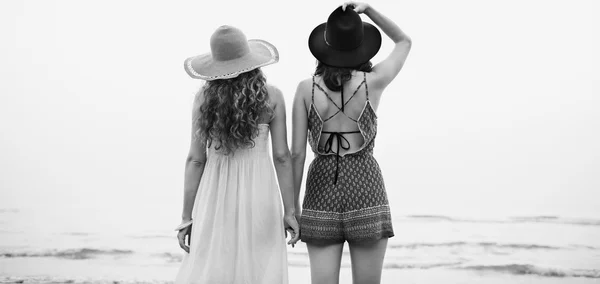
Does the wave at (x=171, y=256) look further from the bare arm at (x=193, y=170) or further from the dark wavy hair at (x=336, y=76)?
the dark wavy hair at (x=336, y=76)

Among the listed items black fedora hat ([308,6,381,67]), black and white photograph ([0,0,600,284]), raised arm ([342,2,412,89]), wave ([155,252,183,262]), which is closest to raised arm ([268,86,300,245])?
black fedora hat ([308,6,381,67])

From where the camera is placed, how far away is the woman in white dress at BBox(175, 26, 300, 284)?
7.50 feet

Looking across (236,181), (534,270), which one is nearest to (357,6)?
(236,181)

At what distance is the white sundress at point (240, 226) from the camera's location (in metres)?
2.32

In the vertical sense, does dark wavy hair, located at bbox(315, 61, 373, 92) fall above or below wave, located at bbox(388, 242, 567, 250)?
above

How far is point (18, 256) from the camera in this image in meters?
6.17

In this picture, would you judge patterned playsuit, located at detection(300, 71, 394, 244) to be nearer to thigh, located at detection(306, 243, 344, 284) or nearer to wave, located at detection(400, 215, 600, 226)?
thigh, located at detection(306, 243, 344, 284)

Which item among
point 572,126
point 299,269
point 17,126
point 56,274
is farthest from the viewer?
point 572,126

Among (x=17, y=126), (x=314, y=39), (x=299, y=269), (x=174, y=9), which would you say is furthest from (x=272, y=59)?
(x=17, y=126)

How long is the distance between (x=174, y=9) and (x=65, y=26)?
1181 mm

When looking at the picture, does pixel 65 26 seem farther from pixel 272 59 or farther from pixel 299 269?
pixel 272 59

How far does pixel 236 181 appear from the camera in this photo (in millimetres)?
2340

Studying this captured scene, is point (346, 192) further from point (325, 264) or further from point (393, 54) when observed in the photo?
point (393, 54)

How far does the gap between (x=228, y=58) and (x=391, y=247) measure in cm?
476
